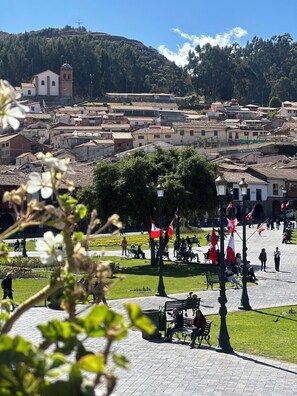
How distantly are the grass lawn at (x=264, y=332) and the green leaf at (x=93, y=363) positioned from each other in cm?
1212

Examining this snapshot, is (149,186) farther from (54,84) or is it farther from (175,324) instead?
(54,84)

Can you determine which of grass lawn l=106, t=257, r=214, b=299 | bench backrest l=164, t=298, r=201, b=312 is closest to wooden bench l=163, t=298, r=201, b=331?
bench backrest l=164, t=298, r=201, b=312

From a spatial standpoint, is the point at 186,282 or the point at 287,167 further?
the point at 287,167

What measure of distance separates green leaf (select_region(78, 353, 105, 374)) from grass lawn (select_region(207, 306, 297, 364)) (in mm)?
12115

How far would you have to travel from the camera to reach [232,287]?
26.0m

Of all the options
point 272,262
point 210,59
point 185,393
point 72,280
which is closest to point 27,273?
point 272,262

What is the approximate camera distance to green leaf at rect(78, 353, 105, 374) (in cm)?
251

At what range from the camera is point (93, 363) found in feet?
8.31

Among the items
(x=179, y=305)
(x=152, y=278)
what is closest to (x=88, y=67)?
(x=152, y=278)

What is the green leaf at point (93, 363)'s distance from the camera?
251 centimetres

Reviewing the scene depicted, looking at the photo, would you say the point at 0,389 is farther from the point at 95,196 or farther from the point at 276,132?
the point at 276,132

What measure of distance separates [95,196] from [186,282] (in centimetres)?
863

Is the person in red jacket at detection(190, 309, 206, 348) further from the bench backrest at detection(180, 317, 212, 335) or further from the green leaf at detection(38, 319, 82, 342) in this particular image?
the green leaf at detection(38, 319, 82, 342)

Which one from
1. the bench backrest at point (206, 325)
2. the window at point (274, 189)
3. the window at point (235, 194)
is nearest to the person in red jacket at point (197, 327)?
the bench backrest at point (206, 325)
